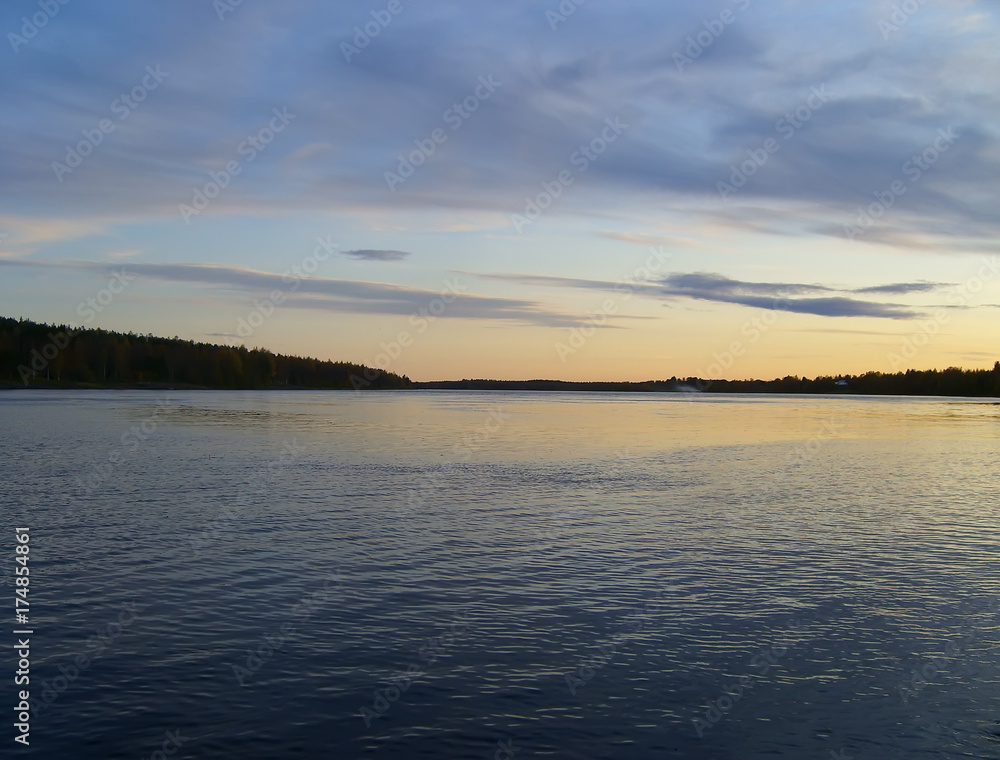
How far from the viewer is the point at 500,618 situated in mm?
12875

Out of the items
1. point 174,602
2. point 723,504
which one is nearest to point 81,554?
point 174,602

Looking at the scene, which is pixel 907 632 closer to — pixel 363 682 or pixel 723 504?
pixel 363 682

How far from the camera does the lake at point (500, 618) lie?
918cm

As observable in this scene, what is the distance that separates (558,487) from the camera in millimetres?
28109

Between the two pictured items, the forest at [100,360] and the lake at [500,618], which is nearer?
the lake at [500,618]

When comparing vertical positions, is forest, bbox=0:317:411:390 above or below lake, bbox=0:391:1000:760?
above

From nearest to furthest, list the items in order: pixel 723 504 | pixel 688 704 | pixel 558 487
Answer: pixel 688 704 < pixel 723 504 < pixel 558 487

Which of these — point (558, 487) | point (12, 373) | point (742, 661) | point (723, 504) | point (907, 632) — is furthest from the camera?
point (12, 373)

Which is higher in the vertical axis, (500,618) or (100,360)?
(100,360)

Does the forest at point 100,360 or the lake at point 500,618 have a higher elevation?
the forest at point 100,360

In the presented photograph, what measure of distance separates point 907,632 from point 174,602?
11355 millimetres

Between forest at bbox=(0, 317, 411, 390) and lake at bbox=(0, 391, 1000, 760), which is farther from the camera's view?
forest at bbox=(0, 317, 411, 390)

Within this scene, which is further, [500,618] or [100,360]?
[100,360]

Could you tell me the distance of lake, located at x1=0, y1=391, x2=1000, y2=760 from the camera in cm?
918
